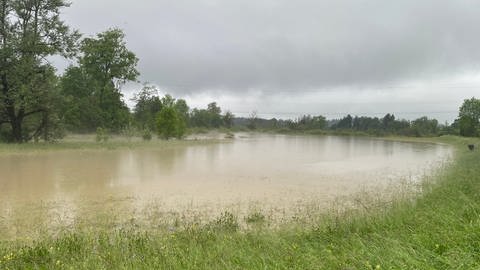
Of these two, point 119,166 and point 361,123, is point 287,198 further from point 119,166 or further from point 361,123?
point 361,123

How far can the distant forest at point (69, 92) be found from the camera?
2278 cm

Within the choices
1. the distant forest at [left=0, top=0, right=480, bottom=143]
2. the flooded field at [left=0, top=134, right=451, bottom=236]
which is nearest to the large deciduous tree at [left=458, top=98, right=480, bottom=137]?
the distant forest at [left=0, top=0, right=480, bottom=143]

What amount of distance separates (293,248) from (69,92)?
44400mm

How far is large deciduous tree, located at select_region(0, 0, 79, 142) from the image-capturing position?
73.6 feet

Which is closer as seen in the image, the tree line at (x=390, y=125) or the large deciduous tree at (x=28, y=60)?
the large deciduous tree at (x=28, y=60)

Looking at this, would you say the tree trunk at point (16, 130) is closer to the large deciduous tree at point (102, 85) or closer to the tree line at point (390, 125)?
the large deciduous tree at point (102, 85)

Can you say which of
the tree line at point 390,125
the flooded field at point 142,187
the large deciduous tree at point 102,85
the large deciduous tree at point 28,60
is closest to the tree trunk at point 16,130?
the large deciduous tree at point 28,60

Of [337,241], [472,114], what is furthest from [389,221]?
[472,114]

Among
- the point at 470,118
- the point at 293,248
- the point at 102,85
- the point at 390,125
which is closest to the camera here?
the point at 293,248

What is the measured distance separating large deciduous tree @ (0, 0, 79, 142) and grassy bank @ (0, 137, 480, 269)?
800 inches

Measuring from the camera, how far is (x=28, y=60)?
75.1ft

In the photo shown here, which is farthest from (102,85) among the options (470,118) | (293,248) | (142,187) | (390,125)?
(390,125)

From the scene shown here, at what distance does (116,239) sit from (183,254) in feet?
4.89

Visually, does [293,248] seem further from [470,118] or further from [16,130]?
[470,118]
